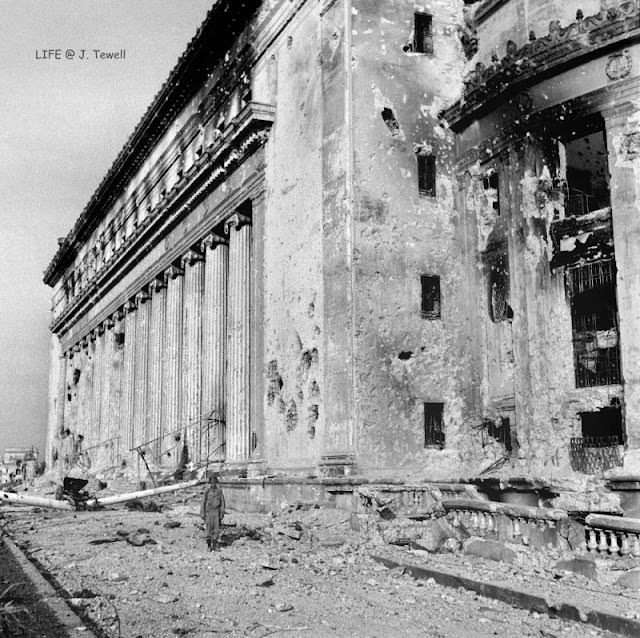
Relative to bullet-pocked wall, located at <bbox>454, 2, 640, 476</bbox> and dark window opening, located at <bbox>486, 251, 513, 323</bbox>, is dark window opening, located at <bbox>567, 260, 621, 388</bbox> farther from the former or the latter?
dark window opening, located at <bbox>486, 251, 513, 323</bbox>

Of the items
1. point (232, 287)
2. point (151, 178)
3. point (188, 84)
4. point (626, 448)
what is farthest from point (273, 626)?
point (151, 178)

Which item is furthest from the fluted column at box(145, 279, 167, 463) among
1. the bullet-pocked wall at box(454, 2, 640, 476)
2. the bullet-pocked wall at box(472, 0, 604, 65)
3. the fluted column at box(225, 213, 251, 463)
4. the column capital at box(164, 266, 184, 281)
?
the bullet-pocked wall at box(472, 0, 604, 65)

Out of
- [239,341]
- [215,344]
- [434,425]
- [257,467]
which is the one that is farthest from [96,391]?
[434,425]

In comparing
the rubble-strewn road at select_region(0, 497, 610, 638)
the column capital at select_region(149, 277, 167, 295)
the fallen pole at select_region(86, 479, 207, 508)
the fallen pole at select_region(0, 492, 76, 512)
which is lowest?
the rubble-strewn road at select_region(0, 497, 610, 638)

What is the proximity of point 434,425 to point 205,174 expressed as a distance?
1239cm

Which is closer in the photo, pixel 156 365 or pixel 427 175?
pixel 427 175

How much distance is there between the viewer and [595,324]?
1630 centimetres

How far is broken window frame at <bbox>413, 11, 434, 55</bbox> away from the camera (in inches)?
788

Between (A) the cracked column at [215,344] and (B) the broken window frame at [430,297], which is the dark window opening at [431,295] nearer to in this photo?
(B) the broken window frame at [430,297]

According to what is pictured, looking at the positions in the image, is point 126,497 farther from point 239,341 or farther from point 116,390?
point 116,390

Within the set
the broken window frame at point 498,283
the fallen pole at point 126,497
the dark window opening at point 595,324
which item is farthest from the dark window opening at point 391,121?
the fallen pole at point 126,497

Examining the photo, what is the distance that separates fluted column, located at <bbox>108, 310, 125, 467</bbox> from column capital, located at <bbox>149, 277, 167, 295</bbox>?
5.98 metres

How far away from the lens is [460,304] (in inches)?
749

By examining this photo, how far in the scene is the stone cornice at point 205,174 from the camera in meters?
22.9
